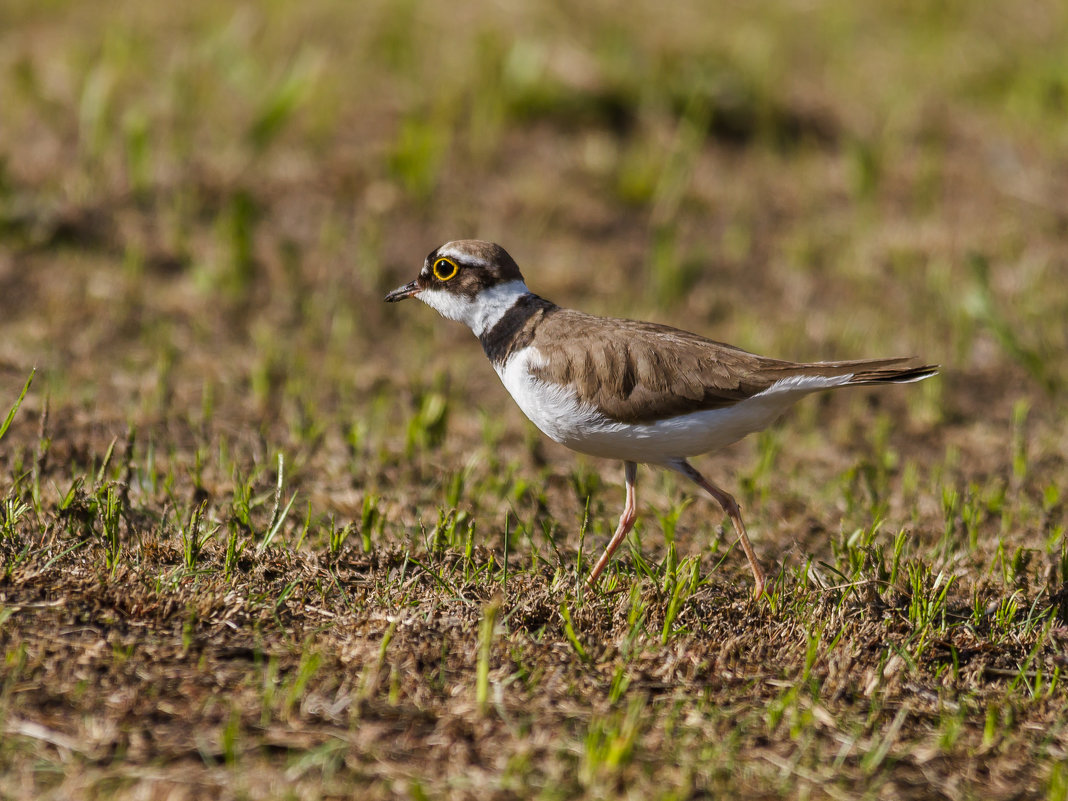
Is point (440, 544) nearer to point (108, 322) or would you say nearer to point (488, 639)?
point (488, 639)

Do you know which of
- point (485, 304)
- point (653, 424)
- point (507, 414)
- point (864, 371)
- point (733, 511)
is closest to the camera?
point (864, 371)

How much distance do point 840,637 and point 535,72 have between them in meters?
6.46

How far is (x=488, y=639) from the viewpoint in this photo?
3.79 metres

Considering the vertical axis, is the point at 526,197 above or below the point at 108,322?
above

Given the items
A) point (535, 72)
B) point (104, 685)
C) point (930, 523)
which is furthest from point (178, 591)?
point (535, 72)

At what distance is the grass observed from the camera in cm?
368

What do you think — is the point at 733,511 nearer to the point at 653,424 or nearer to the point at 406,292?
the point at 653,424

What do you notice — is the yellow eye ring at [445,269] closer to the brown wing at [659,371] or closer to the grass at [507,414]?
the brown wing at [659,371]

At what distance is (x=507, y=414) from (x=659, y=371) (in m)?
2.56

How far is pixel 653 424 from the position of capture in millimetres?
4598

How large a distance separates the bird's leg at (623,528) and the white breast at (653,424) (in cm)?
32

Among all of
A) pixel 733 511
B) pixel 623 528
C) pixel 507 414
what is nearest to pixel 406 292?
pixel 623 528

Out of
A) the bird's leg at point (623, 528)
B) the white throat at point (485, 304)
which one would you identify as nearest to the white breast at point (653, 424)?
the bird's leg at point (623, 528)

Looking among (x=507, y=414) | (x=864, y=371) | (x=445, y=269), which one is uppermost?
(x=445, y=269)
